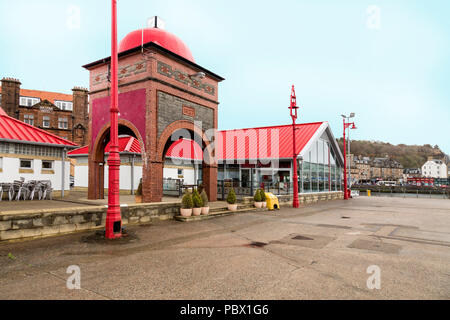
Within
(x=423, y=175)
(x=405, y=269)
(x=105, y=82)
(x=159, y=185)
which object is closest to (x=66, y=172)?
(x=105, y=82)

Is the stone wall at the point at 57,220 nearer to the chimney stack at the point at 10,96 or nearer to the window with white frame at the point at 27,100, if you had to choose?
the chimney stack at the point at 10,96

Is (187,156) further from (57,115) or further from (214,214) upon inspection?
(57,115)

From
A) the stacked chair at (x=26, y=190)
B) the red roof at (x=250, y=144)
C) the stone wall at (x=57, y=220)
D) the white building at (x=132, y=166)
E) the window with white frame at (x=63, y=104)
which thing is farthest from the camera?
the window with white frame at (x=63, y=104)

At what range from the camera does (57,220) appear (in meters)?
8.19

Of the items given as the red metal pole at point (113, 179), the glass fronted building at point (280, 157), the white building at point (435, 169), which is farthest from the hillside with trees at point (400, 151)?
the red metal pole at point (113, 179)

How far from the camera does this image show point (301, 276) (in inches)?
203

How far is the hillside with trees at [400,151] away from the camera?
162m

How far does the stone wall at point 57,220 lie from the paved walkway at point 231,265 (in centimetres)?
47

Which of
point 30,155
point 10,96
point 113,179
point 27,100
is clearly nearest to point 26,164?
point 30,155

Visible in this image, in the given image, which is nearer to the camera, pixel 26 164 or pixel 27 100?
pixel 26 164

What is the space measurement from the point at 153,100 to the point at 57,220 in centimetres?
673

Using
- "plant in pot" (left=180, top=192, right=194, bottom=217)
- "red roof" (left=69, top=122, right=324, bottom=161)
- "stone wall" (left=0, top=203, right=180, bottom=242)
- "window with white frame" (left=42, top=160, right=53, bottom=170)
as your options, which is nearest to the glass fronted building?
"red roof" (left=69, top=122, right=324, bottom=161)
